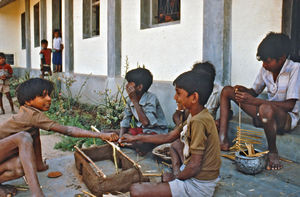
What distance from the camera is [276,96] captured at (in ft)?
10.8

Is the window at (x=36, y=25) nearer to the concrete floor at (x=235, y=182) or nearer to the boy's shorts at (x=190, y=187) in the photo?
the concrete floor at (x=235, y=182)

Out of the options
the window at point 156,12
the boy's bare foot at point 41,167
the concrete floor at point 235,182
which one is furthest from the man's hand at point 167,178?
the window at point 156,12

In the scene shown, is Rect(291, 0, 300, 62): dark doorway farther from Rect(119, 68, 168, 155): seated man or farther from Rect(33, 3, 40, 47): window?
Rect(33, 3, 40, 47): window

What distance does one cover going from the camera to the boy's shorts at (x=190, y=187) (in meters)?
2.12

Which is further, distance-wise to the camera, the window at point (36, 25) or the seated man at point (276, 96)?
the window at point (36, 25)

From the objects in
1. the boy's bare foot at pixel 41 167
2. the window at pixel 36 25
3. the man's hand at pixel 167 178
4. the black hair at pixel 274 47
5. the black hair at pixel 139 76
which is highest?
the window at pixel 36 25

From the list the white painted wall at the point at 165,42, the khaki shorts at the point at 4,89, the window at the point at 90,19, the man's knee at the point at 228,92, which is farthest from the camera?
the window at the point at 90,19

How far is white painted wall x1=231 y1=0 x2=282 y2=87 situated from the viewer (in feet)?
12.3

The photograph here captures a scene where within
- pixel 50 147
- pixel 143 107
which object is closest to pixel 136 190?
pixel 143 107

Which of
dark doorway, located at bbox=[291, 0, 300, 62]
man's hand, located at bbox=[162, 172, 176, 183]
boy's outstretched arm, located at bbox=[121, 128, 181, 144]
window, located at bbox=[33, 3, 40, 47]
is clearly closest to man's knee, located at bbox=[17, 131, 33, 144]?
boy's outstretched arm, located at bbox=[121, 128, 181, 144]

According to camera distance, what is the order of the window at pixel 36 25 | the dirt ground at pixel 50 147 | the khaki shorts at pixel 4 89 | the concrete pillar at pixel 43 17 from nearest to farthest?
the dirt ground at pixel 50 147 < the khaki shorts at pixel 4 89 < the concrete pillar at pixel 43 17 < the window at pixel 36 25

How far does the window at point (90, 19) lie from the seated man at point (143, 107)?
4767 millimetres

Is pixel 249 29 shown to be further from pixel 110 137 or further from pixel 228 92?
pixel 110 137

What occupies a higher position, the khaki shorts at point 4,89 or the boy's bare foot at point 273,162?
the khaki shorts at point 4,89
